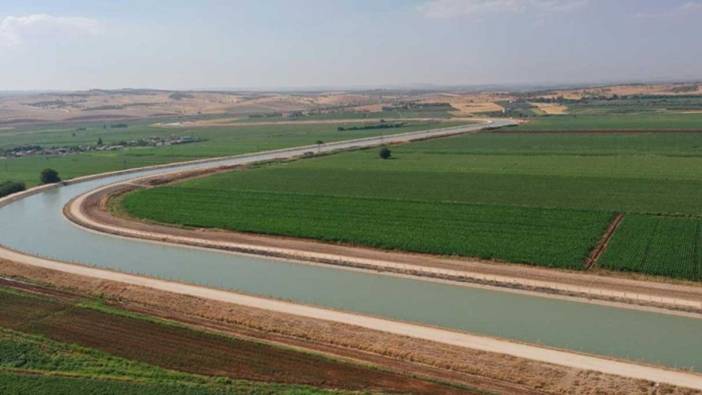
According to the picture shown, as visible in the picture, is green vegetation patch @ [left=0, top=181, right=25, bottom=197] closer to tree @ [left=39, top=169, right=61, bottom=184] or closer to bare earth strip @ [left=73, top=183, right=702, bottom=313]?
tree @ [left=39, top=169, right=61, bottom=184]

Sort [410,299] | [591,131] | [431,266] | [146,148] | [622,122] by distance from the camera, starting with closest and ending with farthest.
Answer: [410,299] → [431,266] → [591,131] → [146,148] → [622,122]

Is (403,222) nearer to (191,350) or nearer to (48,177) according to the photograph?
(191,350)


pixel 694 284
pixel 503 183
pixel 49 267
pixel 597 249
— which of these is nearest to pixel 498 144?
pixel 503 183

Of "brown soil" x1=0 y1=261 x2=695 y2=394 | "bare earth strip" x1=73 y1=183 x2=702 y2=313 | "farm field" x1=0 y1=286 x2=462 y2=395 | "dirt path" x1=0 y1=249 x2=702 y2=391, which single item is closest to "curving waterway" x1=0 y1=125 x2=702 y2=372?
"bare earth strip" x1=73 y1=183 x2=702 y2=313

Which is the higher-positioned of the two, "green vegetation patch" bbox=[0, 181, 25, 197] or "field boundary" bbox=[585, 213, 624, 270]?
"green vegetation patch" bbox=[0, 181, 25, 197]

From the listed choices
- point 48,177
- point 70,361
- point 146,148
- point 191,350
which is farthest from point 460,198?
point 146,148

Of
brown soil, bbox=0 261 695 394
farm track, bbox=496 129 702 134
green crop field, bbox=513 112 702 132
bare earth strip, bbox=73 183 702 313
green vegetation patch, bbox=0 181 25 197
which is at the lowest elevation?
brown soil, bbox=0 261 695 394
